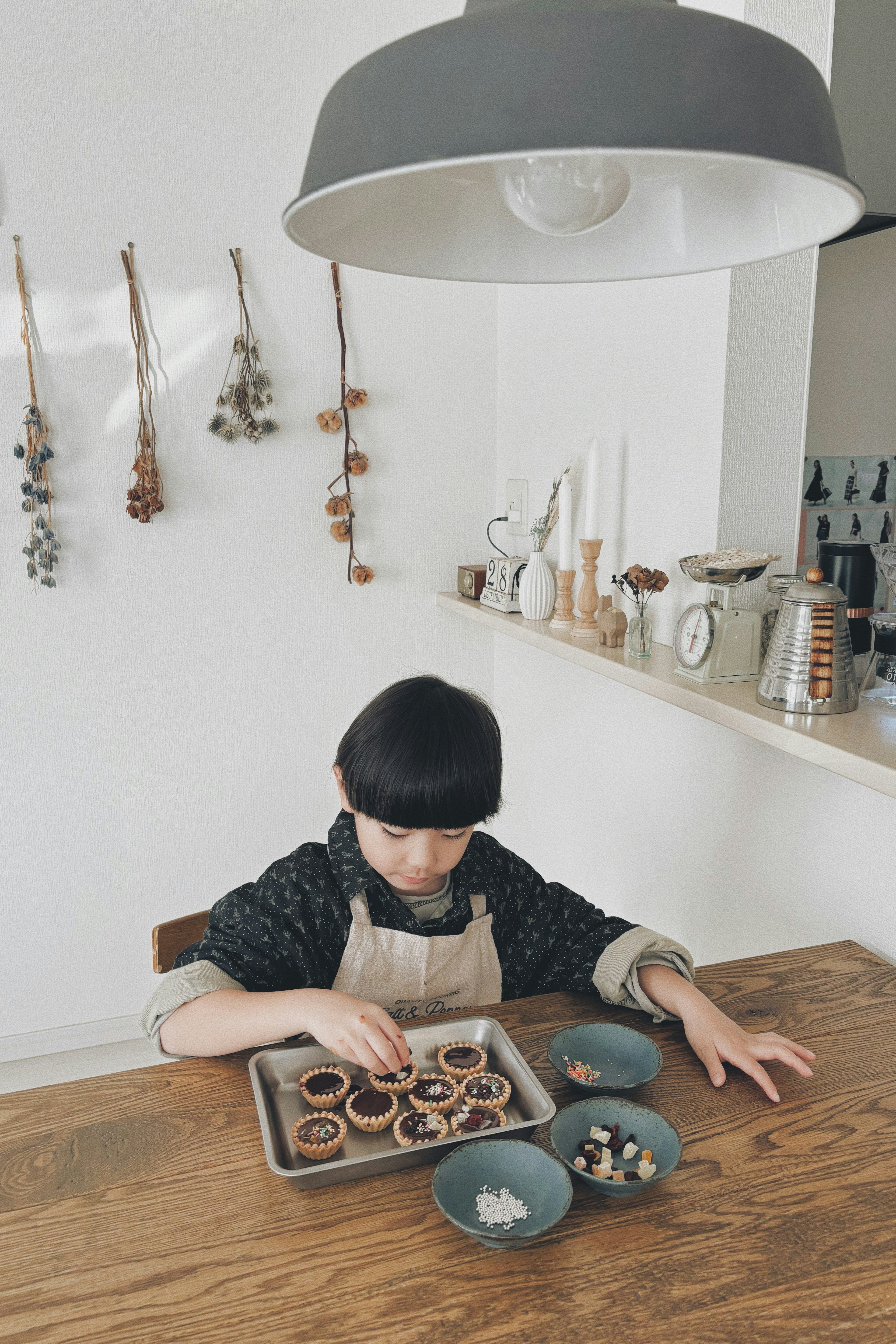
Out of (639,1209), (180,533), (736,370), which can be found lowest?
(639,1209)

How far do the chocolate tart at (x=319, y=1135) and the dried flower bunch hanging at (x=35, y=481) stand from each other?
143 centimetres

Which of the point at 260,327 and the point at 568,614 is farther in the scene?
the point at 260,327

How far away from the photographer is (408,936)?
1.22 metres

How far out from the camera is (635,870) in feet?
6.15

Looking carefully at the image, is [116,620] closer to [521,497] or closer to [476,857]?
[521,497]

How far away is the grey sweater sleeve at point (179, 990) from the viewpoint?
41.7 inches

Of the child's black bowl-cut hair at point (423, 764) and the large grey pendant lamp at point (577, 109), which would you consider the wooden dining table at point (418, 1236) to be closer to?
the child's black bowl-cut hair at point (423, 764)

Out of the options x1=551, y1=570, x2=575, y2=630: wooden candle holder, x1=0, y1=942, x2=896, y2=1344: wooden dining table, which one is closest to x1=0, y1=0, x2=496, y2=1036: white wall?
x1=551, y1=570, x2=575, y2=630: wooden candle holder

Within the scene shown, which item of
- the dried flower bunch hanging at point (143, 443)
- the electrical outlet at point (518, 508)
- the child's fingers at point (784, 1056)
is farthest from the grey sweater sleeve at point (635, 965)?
the dried flower bunch hanging at point (143, 443)

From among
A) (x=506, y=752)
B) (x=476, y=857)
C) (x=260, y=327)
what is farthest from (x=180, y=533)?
(x=476, y=857)

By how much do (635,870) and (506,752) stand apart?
638 mm

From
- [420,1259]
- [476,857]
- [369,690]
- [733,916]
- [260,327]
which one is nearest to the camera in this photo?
[420,1259]

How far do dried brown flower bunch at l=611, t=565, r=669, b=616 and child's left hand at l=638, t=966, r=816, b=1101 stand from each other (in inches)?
24.1

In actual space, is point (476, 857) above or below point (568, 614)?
below
